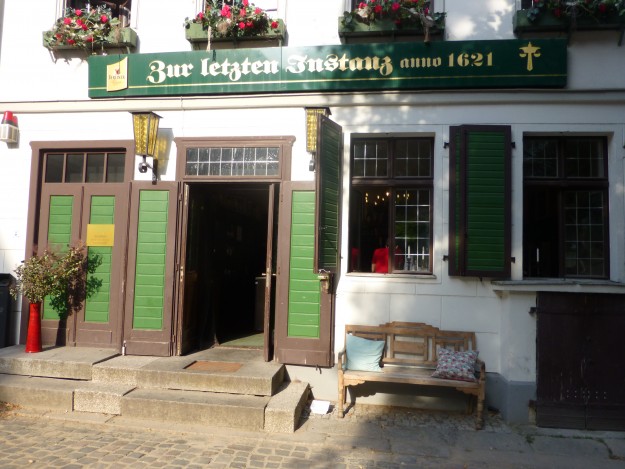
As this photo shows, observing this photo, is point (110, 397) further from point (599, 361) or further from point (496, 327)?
point (599, 361)

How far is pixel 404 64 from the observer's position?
19.1 ft

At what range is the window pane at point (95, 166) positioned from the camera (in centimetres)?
658

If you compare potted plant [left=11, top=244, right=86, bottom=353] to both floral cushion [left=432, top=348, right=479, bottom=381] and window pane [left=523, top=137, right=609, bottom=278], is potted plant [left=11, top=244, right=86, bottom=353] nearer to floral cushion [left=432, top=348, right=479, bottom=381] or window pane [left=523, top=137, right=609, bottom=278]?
floral cushion [left=432, top=348, right=479, bottom=381]

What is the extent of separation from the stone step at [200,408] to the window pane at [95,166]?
130 inches

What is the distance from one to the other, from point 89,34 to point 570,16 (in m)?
6.56

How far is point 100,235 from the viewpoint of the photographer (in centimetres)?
634

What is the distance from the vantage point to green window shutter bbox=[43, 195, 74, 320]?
6.38 m

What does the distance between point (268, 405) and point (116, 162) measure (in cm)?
421

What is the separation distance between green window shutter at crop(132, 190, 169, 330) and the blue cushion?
263cm

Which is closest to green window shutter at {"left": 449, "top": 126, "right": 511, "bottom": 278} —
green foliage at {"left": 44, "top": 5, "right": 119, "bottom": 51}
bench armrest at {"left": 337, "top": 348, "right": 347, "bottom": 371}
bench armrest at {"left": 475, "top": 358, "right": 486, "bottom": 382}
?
bench armrest at {"left": 475, "top": 358, "right": 486, "bottom": 382}

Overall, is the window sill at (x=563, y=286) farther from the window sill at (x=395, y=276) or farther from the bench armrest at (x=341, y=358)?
the bench armrest at (x=341, y=358)

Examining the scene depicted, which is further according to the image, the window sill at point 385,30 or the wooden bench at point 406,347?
the window sill at point 385,30

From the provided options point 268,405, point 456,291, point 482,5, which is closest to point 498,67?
point 482,5

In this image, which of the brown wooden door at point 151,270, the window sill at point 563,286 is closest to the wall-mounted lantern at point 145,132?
the brown wooden door at point 151,270
